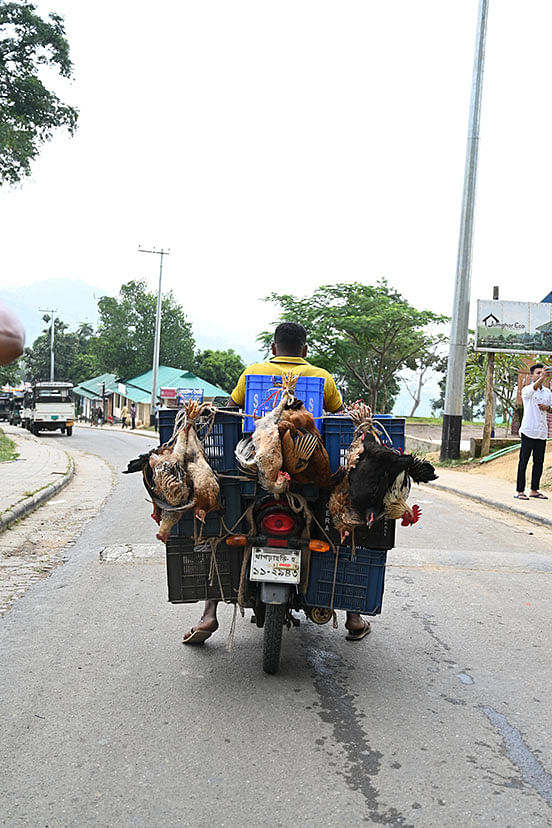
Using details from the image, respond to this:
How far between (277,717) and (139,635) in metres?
1.50

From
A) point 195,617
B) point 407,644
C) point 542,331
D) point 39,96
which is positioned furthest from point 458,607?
point 39,96

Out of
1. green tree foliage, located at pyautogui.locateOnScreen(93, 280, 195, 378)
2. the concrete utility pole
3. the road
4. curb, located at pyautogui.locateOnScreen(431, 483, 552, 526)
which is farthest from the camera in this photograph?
green tree foliage, located at pyautogui.locateOnScreen(93, 280, 195, 378)

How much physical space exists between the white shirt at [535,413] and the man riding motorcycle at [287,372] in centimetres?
769

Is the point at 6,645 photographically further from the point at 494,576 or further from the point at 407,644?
the point at 494,576

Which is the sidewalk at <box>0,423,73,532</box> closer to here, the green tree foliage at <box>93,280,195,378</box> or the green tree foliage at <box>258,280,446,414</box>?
the green tree foliage at <box>258,280,446,414</box>

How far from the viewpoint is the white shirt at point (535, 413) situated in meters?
11.8

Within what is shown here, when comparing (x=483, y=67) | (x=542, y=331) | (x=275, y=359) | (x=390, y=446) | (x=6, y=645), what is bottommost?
(x=6, y=645)

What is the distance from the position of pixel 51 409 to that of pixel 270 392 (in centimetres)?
3609

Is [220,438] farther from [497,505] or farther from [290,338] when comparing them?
[497,505]

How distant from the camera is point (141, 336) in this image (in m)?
72.6

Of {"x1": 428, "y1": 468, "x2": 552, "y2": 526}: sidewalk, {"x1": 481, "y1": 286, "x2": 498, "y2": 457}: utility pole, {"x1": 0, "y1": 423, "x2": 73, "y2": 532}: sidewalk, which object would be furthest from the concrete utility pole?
{"x1": 0, "y1": 423, "x2": 73, "y2": 532}: sidewalk

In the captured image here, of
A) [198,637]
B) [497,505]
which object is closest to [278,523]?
[198,637]

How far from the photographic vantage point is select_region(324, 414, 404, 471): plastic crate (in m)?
4.16

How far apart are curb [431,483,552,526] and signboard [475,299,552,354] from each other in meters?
5.69
